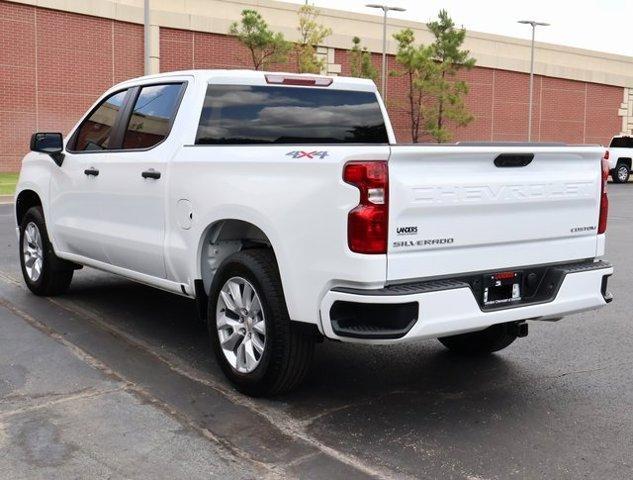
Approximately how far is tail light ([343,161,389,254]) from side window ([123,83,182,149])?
6.97 ft

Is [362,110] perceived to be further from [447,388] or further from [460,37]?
[460,37]

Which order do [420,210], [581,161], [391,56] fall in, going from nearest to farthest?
[420,210] → [581,161] → [391,56]

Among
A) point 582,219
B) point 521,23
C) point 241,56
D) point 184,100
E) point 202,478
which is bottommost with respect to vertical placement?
A: point 202,478

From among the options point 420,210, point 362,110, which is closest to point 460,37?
point 362,110

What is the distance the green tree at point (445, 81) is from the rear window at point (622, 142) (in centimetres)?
592

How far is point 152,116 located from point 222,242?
1.31 m

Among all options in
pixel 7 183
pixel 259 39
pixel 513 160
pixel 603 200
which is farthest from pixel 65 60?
pixel 513 160

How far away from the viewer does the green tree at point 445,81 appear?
34.3m

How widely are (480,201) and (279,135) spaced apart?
1911mm

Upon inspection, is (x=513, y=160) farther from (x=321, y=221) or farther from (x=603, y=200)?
(x=321, y=221)

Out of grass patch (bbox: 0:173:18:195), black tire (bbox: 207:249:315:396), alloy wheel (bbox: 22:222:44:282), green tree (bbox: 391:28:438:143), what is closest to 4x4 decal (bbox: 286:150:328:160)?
black tire (bbox: 207:249:315:396)

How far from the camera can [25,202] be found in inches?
311

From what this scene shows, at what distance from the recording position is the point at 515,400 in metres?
4.88

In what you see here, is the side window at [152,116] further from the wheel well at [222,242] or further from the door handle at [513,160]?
the door handle at [513,160]
